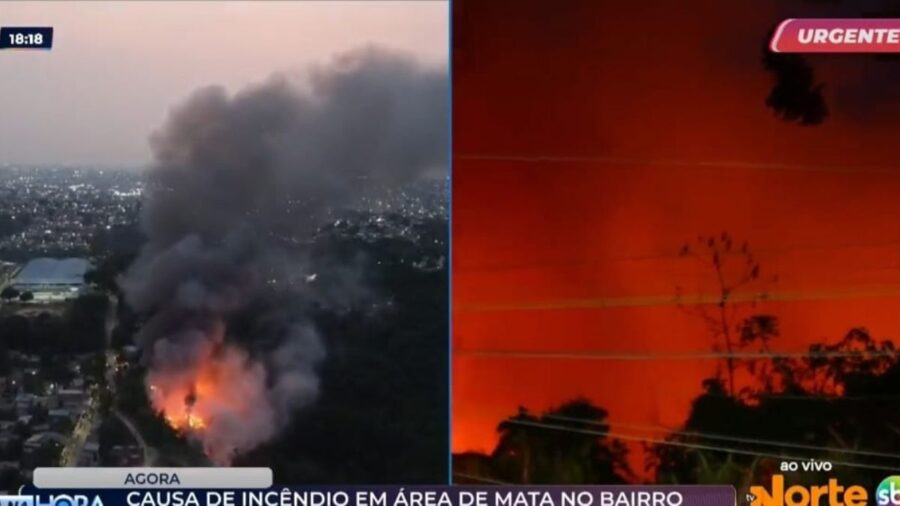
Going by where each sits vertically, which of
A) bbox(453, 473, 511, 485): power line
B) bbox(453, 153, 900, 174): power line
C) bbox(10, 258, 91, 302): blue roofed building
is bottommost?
bbox(453, 473, 511, 485): power line

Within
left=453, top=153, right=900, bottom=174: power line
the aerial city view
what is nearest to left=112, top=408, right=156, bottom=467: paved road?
the aerial city view

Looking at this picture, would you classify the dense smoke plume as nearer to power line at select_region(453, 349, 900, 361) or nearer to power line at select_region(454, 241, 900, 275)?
power line at select_region(454, 241, 900, 275)

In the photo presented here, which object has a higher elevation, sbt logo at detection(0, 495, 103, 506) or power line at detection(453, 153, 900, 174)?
power line at detection(453, 153, 900, 174)

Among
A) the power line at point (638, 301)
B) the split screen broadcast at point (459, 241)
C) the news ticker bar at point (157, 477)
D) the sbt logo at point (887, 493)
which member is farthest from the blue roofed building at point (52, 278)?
the sbt logo at point (887, 493)

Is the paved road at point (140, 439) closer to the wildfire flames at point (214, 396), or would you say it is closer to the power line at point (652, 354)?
the wildfire flames at point (214, 396)

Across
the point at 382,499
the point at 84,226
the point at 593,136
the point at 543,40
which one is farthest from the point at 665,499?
the point at 84,226
